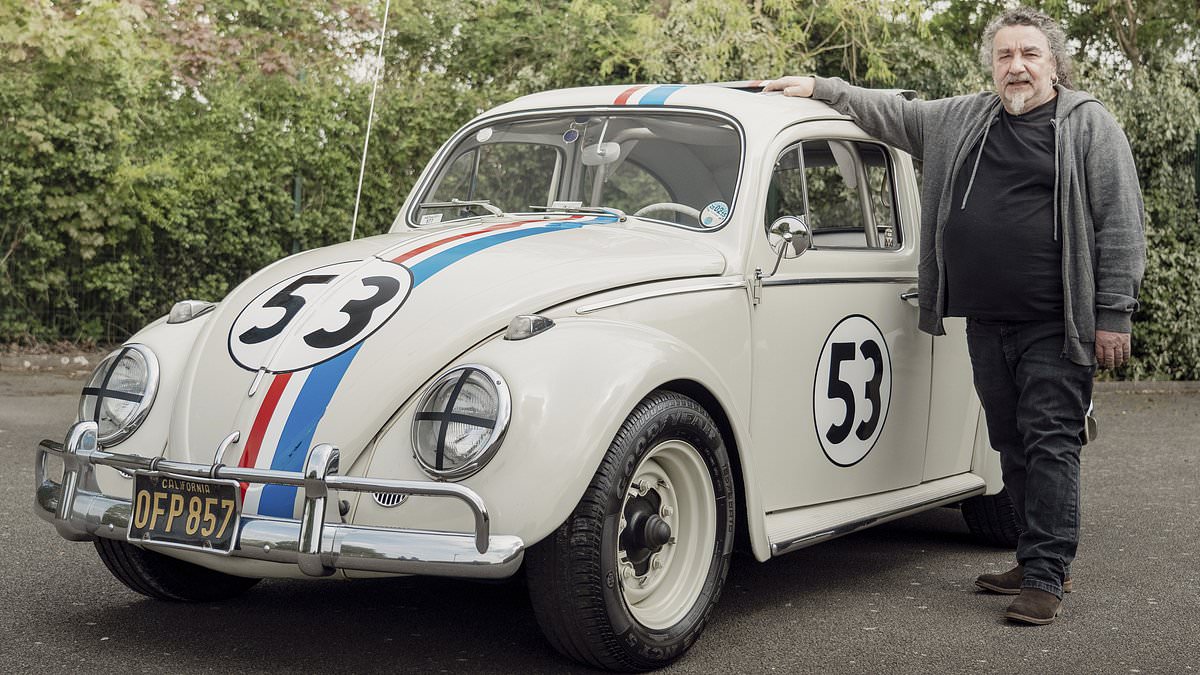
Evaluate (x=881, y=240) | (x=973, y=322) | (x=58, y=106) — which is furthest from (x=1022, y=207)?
(x=58, y=106)

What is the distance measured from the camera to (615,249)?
417 cm

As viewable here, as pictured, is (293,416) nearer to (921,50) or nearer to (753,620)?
(753,620)

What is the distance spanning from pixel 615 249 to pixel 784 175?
2.82 feet

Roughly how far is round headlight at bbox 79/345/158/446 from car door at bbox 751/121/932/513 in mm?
1866

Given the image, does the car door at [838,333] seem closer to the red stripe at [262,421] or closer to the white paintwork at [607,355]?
the white paintwork at [607,355]

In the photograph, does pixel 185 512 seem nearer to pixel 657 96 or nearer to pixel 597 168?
pixel 597 168

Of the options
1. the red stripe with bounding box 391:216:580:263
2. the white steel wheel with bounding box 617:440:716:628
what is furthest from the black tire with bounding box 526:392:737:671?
the red stripe with bounding box 391:216:580:263

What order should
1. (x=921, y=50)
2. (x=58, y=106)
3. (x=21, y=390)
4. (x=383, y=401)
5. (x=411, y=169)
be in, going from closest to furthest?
(x=383, y=401) → (x=21, y=390) → (x=58, y=106) → (x=411, y=169) → (x=921, y=50)

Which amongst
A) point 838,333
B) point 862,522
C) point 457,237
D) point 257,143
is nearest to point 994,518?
point 862,522

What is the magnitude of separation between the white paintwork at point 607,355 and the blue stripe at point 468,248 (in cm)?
5

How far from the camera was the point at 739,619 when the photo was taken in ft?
14.2

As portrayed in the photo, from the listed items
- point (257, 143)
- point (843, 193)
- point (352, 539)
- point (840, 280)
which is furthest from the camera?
point (257, 143)

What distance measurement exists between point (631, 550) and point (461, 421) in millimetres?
677

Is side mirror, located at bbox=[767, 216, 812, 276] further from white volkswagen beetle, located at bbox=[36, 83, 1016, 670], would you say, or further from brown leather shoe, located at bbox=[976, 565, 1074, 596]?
brown leather shoe, located at bbox=[976, 565, 1074, 596]
